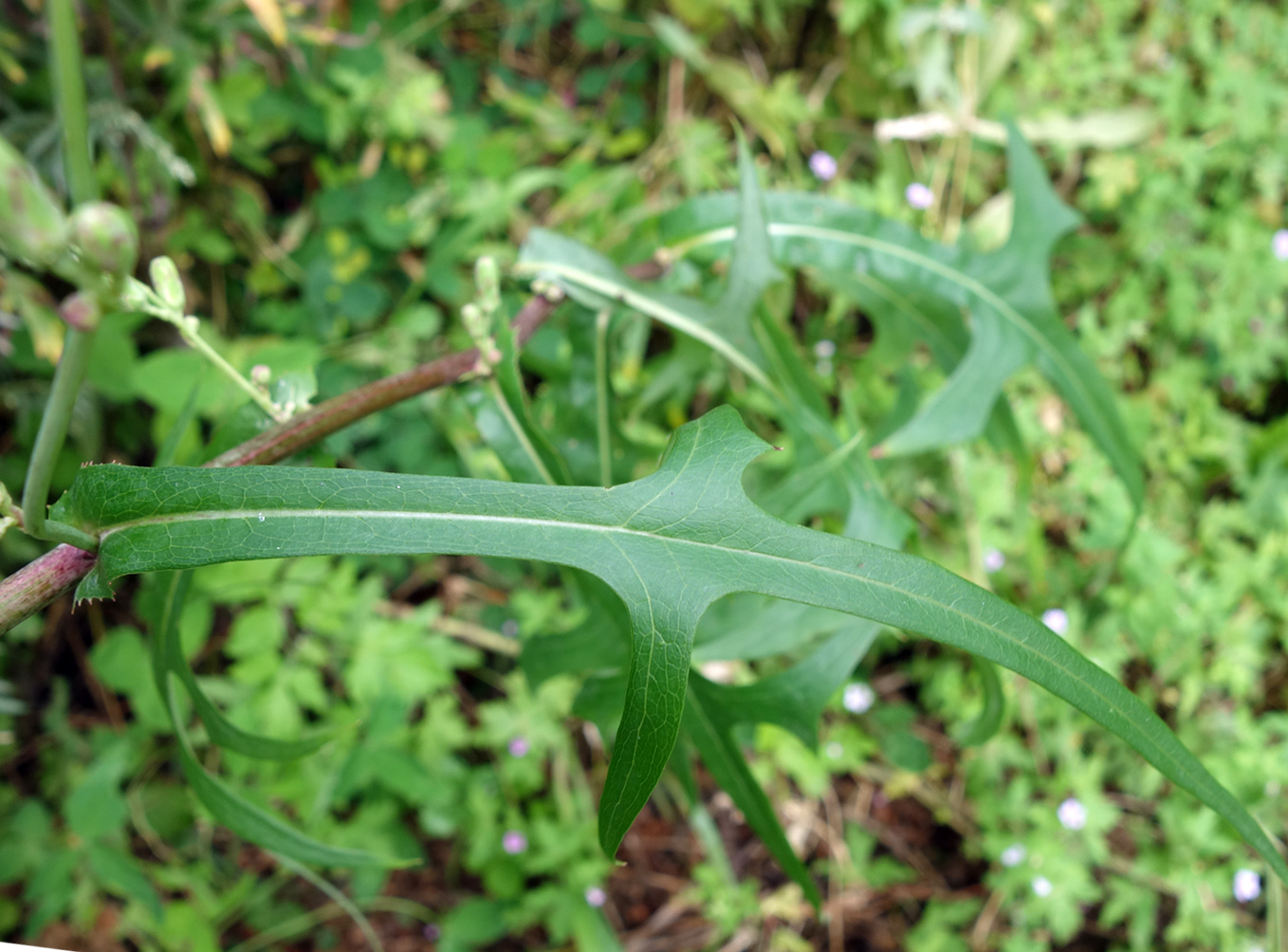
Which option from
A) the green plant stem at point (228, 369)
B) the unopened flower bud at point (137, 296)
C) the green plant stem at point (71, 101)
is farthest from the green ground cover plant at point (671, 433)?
the green plant stem at point (71, 101)

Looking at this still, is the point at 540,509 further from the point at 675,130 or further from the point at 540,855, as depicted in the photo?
the point at 675,130

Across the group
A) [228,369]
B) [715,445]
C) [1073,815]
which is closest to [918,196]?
[1073,815]

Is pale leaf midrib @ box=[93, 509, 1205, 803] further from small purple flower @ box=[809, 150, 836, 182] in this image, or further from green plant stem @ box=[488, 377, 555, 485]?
small purple flower @ box=[809, 150, 836, 182]

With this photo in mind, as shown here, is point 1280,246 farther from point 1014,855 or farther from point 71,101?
point 71,101

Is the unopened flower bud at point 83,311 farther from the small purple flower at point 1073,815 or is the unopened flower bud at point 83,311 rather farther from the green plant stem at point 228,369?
the small purple flower at point 1073,815

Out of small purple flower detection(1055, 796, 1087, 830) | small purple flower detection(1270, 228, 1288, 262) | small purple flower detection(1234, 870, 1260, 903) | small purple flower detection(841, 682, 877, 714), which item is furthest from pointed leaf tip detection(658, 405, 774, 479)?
small purple flower detection(1270, 228, 1288, 262)

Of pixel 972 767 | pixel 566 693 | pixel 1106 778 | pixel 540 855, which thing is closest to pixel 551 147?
pixel 566 693

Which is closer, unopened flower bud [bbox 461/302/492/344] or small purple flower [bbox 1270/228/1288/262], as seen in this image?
unopened flower bud [bbox 461/302/492/344]
